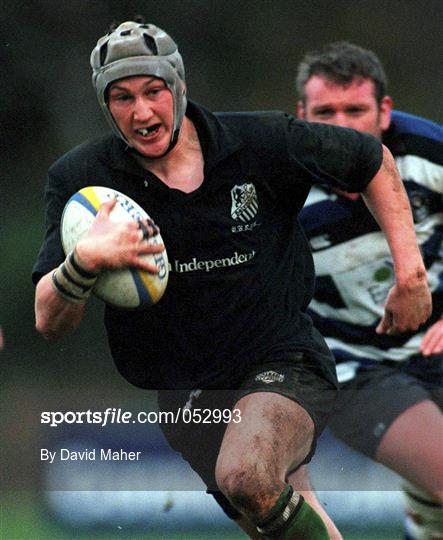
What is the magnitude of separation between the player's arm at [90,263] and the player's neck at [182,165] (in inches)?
13.8

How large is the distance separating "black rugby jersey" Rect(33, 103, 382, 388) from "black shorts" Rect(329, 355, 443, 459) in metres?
1.16

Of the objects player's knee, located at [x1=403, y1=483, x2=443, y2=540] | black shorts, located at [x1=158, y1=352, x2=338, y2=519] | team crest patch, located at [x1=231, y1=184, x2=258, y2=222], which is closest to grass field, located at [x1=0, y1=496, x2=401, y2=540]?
player's knee, located at [x1=403, y1=483, x2=443, y2=540]

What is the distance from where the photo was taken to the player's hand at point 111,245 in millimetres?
3582

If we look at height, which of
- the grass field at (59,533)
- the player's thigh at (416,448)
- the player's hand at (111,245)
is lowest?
the grass field at (59,533)

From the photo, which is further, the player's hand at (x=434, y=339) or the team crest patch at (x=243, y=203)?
the player's hand at (x=434, y=339)

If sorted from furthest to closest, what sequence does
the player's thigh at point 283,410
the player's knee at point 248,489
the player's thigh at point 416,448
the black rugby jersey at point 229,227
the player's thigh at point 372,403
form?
the player's thigh at point 372,403 < the player's thigh at point 416,448 < the black rugby jersey at point 229,227 < the player's thigh at point 283,410 < the player's knee at point 248,489

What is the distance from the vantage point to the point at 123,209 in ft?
12.3

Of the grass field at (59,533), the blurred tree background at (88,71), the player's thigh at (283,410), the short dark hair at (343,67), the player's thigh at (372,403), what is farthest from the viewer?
the blurred tree background at (88,71)

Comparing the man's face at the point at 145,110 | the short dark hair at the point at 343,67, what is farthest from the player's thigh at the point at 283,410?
the short dark hair at the point at 343,67

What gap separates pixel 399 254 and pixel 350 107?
1.42m

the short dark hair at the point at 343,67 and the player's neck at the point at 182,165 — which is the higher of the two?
the short dark hair at the point at 343,67

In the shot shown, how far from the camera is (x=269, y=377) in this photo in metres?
3.93

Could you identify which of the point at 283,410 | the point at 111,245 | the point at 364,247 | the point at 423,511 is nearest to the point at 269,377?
the point at 283,410

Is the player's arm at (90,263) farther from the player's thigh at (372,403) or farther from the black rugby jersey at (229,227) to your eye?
the player's thigh at (372,403)
